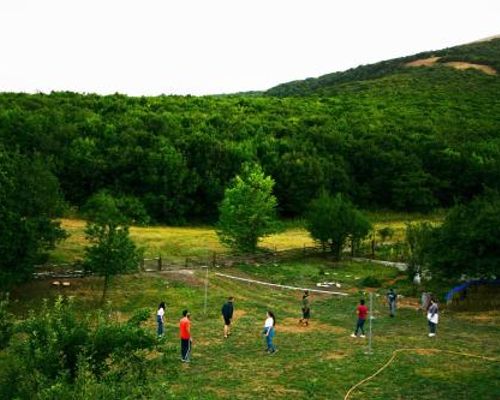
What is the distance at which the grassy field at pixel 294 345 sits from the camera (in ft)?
65.8

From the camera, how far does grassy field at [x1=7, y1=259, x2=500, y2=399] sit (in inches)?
789

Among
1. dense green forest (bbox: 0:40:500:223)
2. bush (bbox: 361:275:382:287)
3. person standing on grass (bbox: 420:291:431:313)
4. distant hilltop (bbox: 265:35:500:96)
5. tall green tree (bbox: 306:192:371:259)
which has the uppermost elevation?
→ distant hilltop (bbox: 265:35:500:96)

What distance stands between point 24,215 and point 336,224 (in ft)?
78.1

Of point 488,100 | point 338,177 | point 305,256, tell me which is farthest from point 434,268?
point 488,100

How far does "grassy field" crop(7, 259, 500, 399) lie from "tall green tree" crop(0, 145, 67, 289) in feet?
7.51

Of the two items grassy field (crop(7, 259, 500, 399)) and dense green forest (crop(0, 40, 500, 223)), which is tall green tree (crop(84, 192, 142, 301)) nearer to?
grassy field (crop(7, 259, 500, 399))

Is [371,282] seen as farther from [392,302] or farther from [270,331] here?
[270,331]

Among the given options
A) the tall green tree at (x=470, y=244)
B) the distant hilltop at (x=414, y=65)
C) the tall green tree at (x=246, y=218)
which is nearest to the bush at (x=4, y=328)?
the tall green tree at (x=470, y=244)

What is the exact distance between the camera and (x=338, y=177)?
77375 mm

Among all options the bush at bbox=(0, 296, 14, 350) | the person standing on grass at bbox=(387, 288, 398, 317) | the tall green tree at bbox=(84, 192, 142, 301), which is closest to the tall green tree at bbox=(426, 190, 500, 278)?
the person standing on grass at bbox=(387, 288, 398, 317)

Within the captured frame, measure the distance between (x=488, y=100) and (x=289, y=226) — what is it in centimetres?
5944

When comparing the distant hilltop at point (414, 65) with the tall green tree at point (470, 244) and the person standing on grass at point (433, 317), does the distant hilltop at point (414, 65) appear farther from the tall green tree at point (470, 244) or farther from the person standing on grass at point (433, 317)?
the person standing on grass at point (433, 317)

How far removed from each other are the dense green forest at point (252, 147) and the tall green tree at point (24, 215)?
19998 millimetres

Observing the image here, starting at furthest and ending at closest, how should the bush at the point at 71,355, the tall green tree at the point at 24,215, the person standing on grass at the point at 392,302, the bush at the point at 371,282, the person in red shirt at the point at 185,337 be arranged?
the bush at the point at 371,282, the tall green tree at the point at 24,215, the person standing on grass at the point at 392,302, the person in red shirt at the point at 185,337, the bush at the point at 71,355
